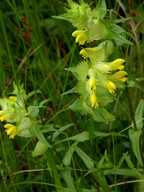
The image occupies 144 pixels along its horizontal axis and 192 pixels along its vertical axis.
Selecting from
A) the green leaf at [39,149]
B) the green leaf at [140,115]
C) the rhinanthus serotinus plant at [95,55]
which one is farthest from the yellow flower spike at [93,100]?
the green leaf at [140,115]

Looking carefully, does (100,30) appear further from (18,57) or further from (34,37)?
(18,57)

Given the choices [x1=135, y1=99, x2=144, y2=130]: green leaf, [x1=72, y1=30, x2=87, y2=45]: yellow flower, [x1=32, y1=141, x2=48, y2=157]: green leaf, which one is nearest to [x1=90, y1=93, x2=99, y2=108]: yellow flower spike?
[x1=72, y1=30, x2=87, y2=45]: yellow flower

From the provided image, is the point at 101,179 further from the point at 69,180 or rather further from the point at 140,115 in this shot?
the point at 140,115

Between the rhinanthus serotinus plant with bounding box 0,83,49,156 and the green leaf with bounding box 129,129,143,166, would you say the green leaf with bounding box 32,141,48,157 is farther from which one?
the green leaf with bounding box 129,129,143,166

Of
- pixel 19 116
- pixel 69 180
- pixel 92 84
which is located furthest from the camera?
pixel 69 180

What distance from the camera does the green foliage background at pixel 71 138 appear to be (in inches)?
52.7

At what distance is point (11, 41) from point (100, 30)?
1394mm

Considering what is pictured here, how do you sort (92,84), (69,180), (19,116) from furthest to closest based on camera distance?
(69,180), (19,116), (92,84)

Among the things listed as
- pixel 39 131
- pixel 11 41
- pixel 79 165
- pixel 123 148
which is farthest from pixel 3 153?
pixel 11 41

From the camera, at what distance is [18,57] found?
7.58 feet

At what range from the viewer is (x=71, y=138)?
1.32m

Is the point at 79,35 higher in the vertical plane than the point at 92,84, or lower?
higher

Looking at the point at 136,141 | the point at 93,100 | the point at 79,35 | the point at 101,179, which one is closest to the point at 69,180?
the point at 101,179

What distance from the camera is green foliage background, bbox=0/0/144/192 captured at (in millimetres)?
1338
